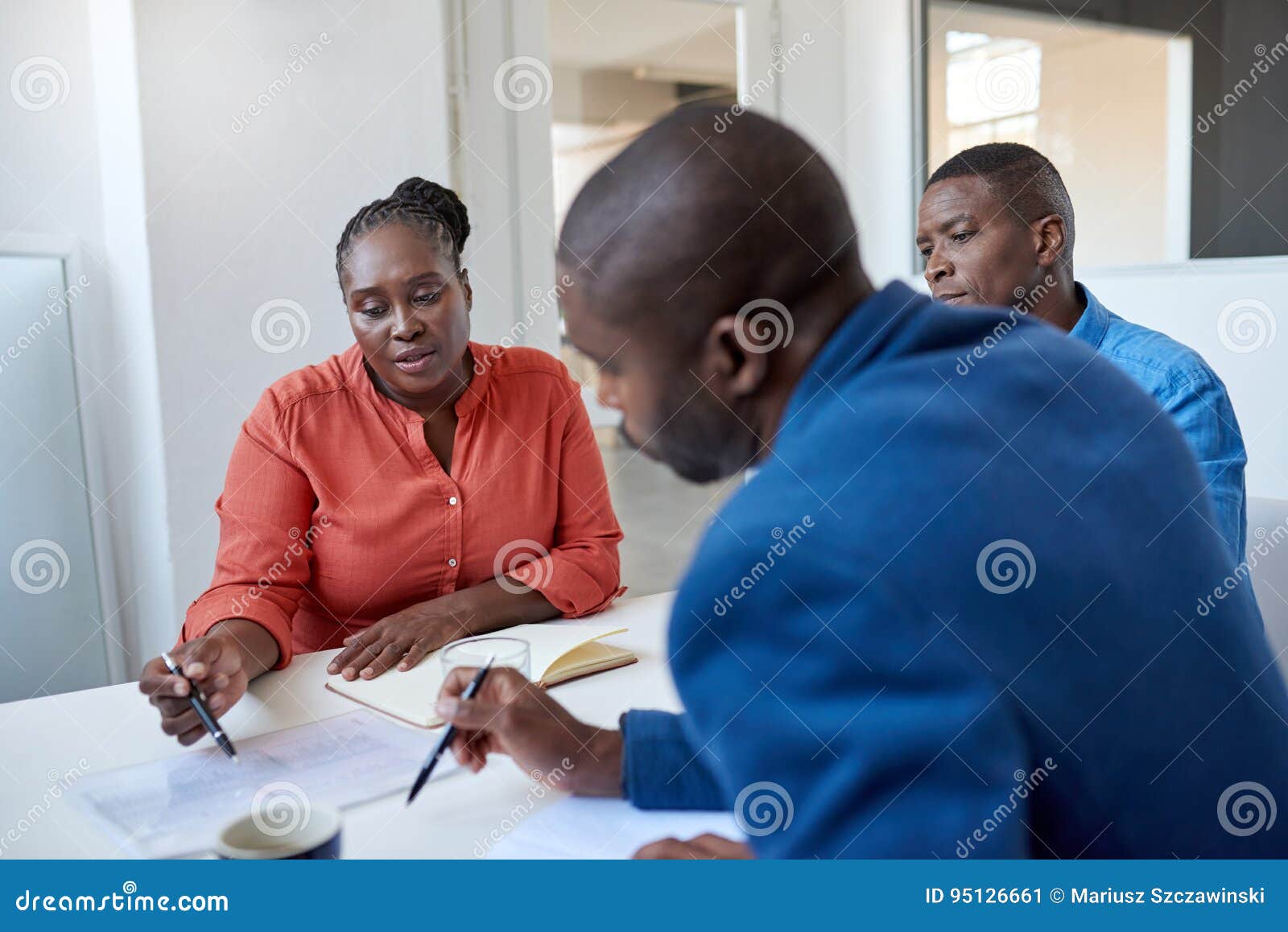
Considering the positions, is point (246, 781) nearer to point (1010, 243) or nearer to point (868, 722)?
point (868, 722)

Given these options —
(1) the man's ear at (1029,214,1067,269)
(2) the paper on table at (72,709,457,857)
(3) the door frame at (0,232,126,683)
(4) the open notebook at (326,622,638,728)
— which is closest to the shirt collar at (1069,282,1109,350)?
(1) the man's ear at (1029,214,1067,269)

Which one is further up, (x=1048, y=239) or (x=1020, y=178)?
(x=1020, y=178)

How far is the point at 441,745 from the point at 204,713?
0.33 metres

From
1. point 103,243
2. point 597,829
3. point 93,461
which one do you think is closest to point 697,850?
point 597,829

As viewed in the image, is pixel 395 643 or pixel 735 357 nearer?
pixel 735 357

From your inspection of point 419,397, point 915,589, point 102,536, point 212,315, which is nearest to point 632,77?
point 212,315

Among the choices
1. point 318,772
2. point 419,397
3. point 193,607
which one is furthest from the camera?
point 419,397

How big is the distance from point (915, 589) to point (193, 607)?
128 cm

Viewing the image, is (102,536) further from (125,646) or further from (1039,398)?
(1039,398)

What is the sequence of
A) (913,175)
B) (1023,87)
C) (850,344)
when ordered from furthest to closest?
(913,175) < (1023,87) < (850,344)

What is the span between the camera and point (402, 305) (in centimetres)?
172

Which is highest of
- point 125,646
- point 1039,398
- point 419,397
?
point 1039,398

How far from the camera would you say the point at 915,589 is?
24.2 inches

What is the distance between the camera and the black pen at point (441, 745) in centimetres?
103
